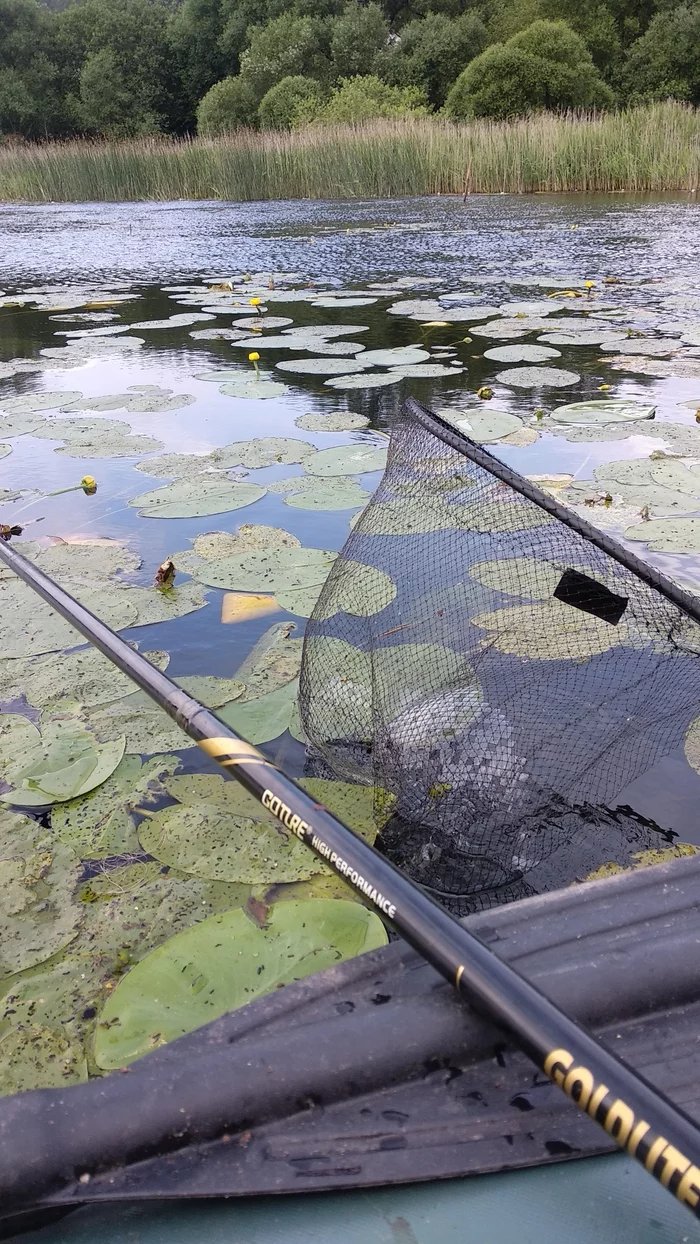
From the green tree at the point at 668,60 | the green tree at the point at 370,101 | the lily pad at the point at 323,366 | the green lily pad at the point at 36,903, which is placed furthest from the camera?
the green tree at the point at 668,60

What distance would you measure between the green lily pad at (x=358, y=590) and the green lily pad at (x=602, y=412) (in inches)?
57.9

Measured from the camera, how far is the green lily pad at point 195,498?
237 centimetres

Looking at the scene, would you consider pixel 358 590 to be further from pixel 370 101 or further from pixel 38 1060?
pixel 370 101

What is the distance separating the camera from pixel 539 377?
3494 millimetres

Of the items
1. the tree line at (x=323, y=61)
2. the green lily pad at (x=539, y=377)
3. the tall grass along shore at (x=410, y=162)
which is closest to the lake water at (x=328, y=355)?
the green lily pad at (x=539, y=377)

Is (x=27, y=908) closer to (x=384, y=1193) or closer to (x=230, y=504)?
(x=384, y=1193)

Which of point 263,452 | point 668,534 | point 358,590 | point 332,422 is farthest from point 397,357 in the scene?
point 358,590

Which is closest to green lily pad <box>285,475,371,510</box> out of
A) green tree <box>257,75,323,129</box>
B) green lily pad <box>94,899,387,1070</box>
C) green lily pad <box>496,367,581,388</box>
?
green lily pad <box>496,367,581,388</box>

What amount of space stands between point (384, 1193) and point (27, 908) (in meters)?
0.68

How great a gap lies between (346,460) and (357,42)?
2815 centimetres

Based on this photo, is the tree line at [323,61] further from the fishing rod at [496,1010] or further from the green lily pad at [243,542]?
the fishing rod at [496,1010]

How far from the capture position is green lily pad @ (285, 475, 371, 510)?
92.7 inches

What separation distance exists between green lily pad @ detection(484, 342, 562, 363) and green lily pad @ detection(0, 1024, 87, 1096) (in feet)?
11.2

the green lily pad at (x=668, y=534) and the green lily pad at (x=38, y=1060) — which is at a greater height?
the green lily pad at (x=668, y=534)
